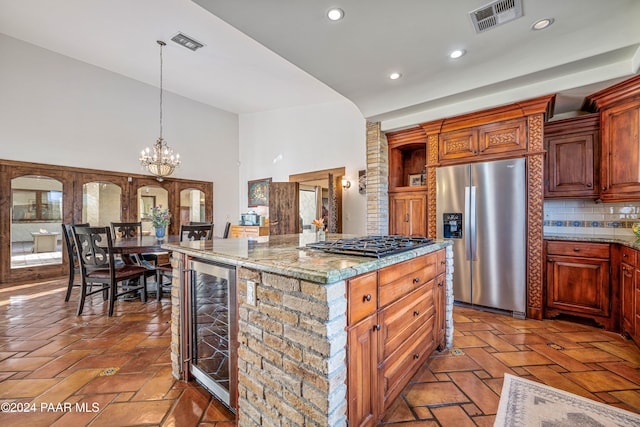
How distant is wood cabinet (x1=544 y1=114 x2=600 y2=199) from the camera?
2980 mm

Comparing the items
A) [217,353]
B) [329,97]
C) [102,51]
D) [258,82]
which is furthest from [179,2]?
[217,353]

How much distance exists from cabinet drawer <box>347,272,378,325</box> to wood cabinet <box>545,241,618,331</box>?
276 centimetres

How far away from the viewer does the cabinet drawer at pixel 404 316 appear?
1.46 metres

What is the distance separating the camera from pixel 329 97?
227 inches

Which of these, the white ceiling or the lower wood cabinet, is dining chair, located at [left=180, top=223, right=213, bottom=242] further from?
the lower wood cabinet

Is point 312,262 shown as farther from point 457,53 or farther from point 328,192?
point 328,192

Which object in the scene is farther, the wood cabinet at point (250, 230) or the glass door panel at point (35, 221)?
the wood cabinet at point (250, 230)

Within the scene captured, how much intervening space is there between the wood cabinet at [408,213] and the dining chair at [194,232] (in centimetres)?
274

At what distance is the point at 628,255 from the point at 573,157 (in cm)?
125

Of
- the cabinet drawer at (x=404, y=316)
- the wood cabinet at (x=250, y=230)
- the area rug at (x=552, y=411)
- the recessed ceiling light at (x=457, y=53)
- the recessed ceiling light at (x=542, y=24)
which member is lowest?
the area rug at (x=552, y=411)

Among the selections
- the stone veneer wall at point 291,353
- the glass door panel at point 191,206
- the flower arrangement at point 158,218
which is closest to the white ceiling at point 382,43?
the stone veneer wall at point 291,353

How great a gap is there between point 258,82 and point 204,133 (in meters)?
2.55

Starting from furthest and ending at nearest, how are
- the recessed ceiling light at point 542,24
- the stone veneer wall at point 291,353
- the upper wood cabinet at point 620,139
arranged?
1. the upper wood cabinet at point 620,139
2. the recessed ceiling light at point 542,24
3. the stone veneer wall at point 291,353

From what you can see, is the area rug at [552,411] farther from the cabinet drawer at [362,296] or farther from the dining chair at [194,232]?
the dining chair at [194,232]
